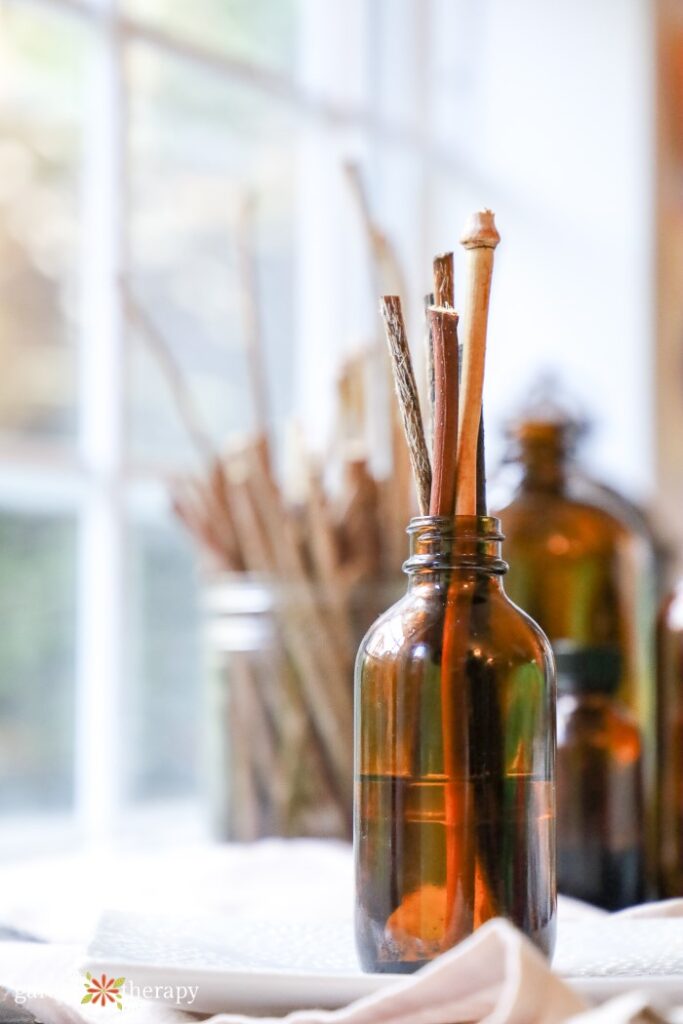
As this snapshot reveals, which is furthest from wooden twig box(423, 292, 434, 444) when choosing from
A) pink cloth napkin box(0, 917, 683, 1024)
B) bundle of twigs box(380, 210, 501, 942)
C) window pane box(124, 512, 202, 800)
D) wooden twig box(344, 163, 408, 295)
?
window pane box(124, 512, 202, 800)

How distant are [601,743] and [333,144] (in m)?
0.95

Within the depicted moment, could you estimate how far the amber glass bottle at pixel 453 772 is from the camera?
18.9 inches

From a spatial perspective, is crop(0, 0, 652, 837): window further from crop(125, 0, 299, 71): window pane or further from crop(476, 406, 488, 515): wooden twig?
crop(476, 406, 488, 515): wooden twig

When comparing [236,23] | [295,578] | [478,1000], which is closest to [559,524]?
[295,578]

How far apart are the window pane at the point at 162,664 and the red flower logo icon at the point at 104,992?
2.47 ft

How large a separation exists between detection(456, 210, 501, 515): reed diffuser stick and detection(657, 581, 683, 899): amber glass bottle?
0.31 m

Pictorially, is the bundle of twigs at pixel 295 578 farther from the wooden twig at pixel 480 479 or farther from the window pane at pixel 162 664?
the wooden twig at pixel 480 479

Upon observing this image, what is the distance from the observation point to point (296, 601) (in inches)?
38.6

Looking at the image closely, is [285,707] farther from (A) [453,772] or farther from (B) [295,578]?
(A) [453,772]

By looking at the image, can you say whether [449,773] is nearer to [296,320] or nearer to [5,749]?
[5,749]

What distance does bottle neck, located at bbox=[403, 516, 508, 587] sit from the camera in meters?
0.51

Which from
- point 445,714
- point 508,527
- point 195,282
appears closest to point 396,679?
point 445,714

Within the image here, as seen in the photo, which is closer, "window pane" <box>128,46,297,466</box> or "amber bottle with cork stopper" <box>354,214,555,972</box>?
"amber bottle with cork stopper" <box>354,214,555,972</box>

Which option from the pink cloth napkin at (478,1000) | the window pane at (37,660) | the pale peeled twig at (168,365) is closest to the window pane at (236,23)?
the pale peeled twig at (168,365)
